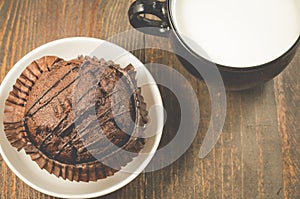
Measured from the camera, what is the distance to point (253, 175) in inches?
46.4

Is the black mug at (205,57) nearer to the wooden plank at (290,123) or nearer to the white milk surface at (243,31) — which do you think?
the white milk surface at (243,31)

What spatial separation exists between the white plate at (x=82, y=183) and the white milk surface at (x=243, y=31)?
0.60ft

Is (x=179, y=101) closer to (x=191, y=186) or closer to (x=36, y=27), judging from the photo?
(x=191, y=186)

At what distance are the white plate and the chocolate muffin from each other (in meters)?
0.04

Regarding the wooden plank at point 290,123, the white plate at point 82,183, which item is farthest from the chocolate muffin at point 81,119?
the wooden plank at point 290,123

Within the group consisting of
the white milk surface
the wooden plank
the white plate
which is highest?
the white milk surface

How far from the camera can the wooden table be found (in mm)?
1174

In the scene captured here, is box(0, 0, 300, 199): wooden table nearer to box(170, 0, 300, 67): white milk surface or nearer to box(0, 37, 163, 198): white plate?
box(0, 37, 163, 198): white plate

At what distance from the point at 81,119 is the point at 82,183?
170 mm

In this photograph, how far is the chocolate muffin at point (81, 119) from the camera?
1028 mm

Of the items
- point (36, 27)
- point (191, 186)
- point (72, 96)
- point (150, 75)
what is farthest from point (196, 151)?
point (36, 27)

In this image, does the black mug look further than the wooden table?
No

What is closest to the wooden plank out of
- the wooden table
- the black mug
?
the wooden table

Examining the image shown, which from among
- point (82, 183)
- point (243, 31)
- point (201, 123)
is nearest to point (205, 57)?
point (243, 31)
